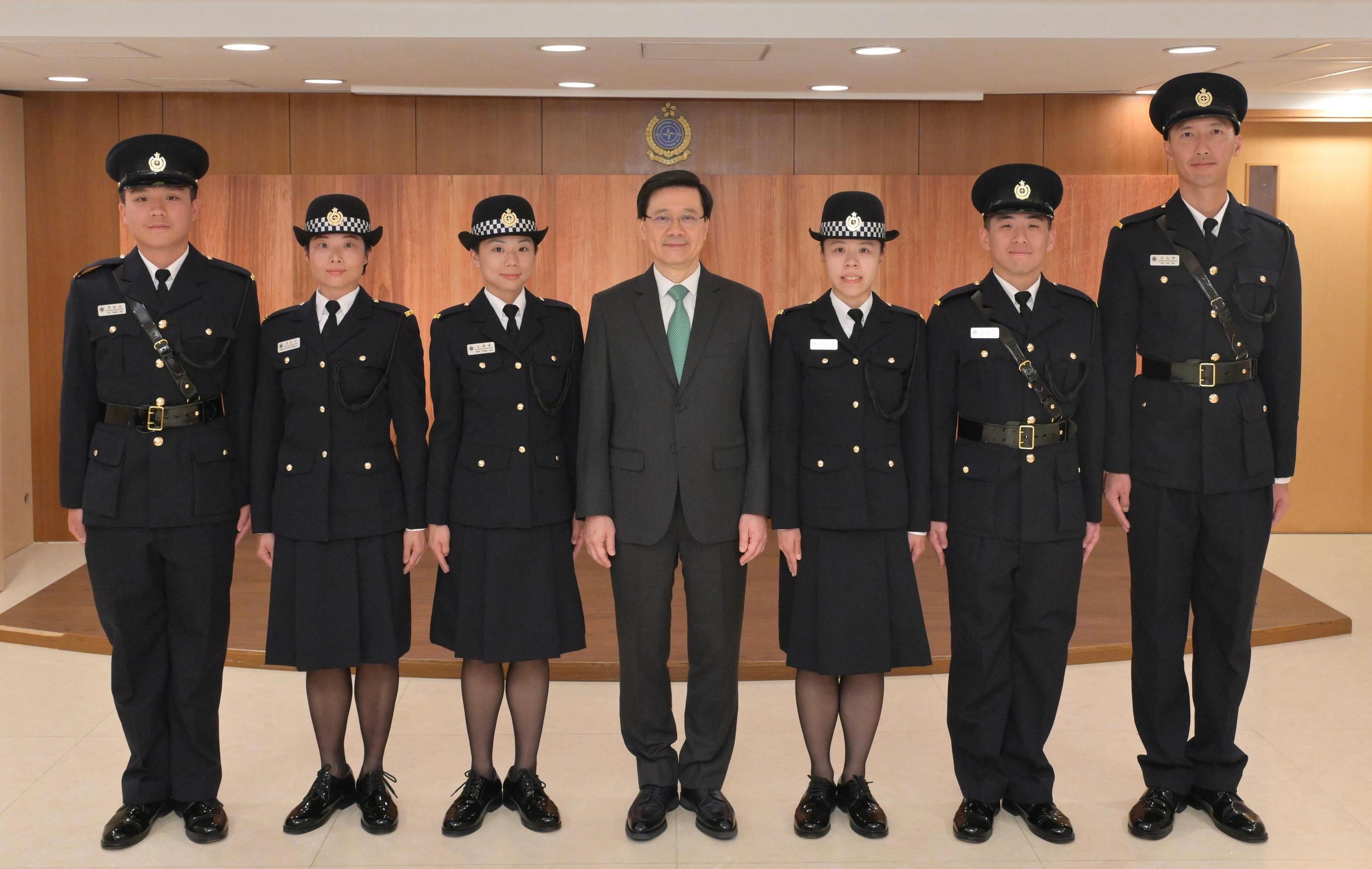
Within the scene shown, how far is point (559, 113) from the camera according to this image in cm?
765

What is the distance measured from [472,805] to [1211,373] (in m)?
2.62

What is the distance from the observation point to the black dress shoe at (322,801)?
3678mm

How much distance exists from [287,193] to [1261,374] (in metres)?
5.62

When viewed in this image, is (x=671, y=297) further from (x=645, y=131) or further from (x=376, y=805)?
(x=645, y=131)


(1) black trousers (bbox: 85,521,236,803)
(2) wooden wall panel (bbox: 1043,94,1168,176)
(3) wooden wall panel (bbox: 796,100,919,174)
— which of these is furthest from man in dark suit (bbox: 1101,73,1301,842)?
(2) wooden wall panel (bbox: 1043,94,1168,176)

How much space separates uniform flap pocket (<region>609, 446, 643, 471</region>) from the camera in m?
3.54

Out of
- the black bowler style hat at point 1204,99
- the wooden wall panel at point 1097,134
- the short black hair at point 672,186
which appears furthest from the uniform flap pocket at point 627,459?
the wooden wall panel at point 1097,134

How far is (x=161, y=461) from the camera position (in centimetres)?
351

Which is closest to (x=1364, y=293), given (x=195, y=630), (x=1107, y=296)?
(x=1107, y=296)

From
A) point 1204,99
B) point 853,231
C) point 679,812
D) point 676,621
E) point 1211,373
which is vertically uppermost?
point 1204,99

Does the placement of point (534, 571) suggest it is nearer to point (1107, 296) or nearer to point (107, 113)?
point (1107, 296)

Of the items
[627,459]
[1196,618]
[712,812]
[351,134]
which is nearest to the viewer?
[627,459]

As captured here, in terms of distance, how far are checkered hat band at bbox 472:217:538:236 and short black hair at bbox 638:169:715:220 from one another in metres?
0.34

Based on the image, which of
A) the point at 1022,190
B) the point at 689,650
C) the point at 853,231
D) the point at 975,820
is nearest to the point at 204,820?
the point at 689,650
